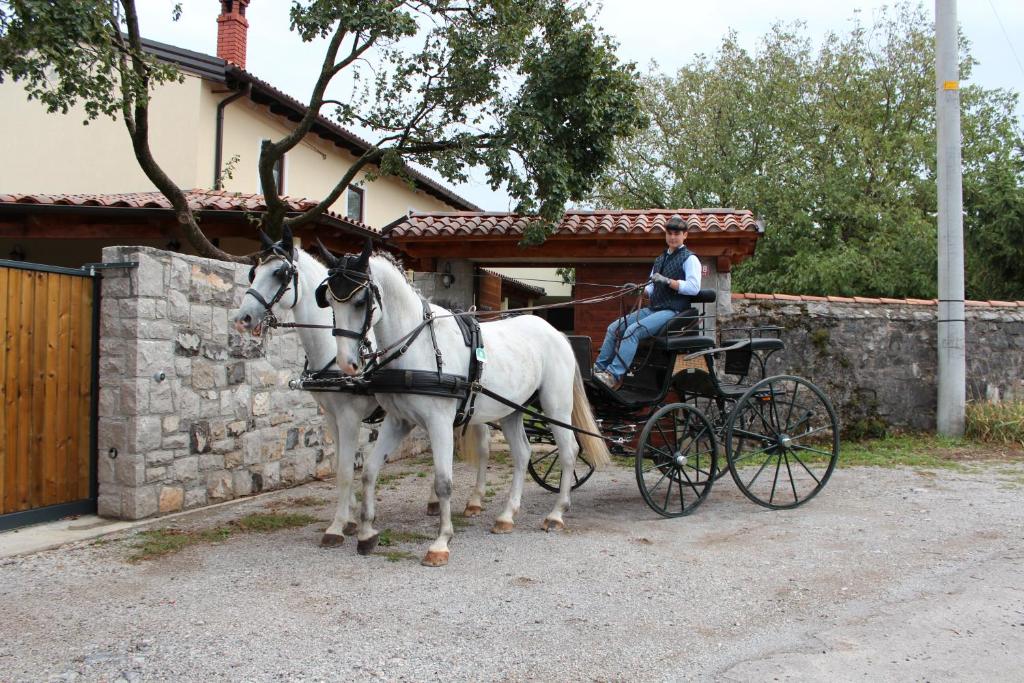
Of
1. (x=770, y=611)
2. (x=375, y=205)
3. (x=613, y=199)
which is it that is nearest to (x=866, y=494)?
(x=770, y=611)

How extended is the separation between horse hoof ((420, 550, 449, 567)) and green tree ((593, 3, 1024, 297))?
15958mm

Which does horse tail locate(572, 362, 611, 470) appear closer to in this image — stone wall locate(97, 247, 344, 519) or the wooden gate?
stone wall locate(97, 247, 344, 519)

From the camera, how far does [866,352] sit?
391 inches

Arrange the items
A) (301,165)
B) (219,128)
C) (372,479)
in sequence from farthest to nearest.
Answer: (301,165)
(219,128)
(372,479)

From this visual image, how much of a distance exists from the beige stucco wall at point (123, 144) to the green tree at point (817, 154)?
11784mm

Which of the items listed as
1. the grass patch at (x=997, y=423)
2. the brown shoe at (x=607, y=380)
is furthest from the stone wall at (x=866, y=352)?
the brown shoe at (x=607, y=380)

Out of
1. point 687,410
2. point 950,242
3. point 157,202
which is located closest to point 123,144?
point 157,202

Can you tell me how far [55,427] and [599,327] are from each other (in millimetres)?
6634

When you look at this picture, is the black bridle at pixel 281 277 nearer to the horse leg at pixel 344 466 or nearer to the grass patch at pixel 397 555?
the horse leg at pixel 344 466

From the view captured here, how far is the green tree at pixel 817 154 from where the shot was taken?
61.7ft

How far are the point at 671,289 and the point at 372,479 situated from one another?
9.50 feet

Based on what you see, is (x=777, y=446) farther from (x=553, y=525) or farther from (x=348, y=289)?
(x=348, y=289)

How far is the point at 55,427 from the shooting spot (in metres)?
5.63

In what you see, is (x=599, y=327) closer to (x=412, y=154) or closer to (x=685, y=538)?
(x=412, y=154)
